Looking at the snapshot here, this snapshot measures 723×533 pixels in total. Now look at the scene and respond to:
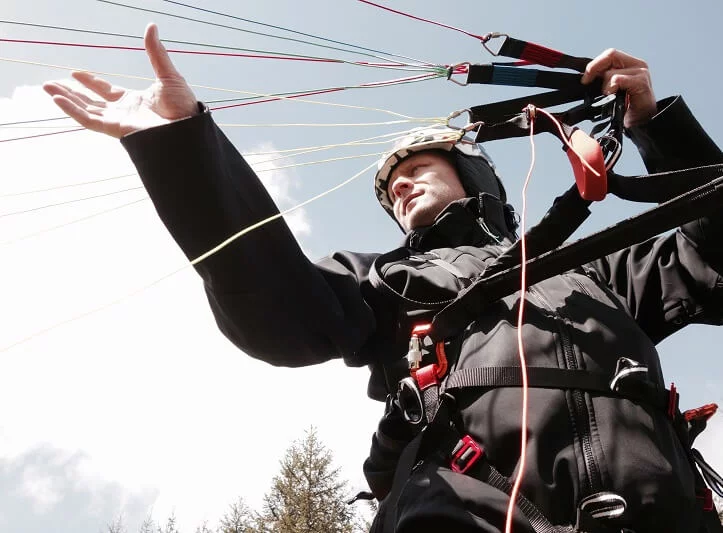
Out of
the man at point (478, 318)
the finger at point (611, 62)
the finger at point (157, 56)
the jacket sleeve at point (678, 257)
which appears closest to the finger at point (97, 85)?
the man at point (478, 318)

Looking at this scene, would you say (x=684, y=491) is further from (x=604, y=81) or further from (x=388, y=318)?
(x=604, y=81)

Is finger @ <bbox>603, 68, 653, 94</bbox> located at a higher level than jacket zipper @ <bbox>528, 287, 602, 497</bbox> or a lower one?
higher

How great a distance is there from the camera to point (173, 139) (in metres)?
1.35

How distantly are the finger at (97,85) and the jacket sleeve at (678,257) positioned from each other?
1.62m

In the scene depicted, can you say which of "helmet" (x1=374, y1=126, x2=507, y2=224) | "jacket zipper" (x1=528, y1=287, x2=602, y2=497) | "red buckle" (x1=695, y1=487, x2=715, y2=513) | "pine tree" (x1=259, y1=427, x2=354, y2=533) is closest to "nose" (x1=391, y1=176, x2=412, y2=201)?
"helmet" (x1=374, y1=126, x2=507, y2=224)

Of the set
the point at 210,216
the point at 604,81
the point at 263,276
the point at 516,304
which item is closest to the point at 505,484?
the point at 516,304

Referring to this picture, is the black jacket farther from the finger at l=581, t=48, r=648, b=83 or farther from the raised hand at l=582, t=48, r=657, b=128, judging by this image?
the finger at l=581, t=48, r=648, b=83

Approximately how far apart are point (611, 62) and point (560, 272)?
2.51 feet

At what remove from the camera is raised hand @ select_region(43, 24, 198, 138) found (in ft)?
4.62

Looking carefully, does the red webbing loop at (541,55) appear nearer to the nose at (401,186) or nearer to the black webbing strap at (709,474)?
the nose at (401,186)

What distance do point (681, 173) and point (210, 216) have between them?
4.25 feet

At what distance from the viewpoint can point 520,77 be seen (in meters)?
1.93

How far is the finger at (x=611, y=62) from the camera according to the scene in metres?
1.81

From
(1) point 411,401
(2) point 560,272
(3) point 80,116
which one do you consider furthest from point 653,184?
(3) point 80,116
